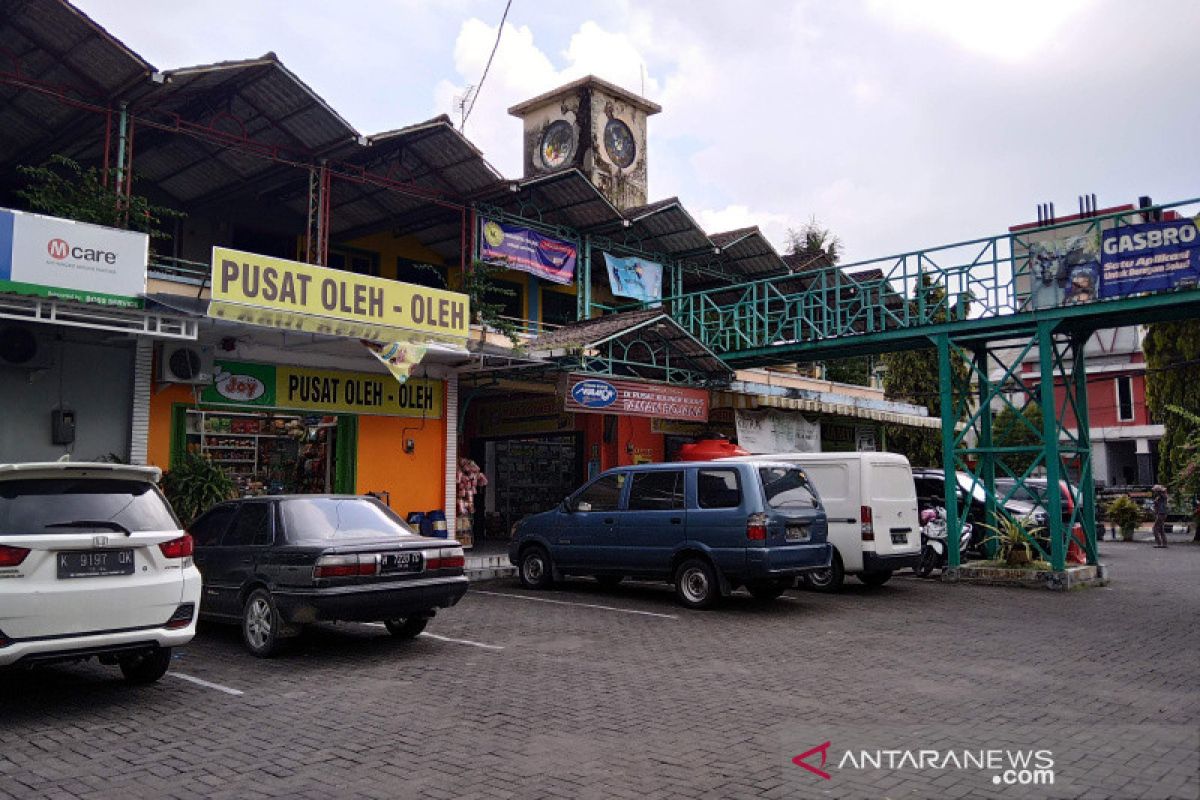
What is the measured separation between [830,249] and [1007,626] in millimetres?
25496

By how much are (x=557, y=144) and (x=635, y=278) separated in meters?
15.6

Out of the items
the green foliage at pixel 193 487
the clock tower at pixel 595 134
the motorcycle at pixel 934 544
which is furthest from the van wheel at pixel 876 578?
the clock tower at pixel 595 134

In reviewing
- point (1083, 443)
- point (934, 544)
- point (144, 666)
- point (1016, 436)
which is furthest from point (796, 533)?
point (1016, 436)

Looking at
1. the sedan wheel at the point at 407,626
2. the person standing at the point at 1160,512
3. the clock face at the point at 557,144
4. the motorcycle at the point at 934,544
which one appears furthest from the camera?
the clock face at the point at 557,144

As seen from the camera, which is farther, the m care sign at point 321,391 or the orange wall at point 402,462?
the orange wall at point 402,462

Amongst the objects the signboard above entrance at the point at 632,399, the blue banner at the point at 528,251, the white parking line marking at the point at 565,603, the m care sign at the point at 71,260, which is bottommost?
the white parking line marking at the point at 565,603

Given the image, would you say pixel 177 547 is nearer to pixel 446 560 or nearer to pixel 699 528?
pixel 446 560

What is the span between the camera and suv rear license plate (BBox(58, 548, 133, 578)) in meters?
6.07

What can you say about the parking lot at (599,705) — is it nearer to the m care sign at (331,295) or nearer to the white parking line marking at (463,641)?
the white parking line marking at (463,641)

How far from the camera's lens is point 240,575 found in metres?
8.52

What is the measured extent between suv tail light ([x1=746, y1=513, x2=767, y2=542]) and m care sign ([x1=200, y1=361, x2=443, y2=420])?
A: 309 inches

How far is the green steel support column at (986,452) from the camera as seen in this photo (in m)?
14.7

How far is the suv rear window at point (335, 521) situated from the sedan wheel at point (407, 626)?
92 centimetres

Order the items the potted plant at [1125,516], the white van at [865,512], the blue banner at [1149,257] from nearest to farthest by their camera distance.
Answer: the blue banner at [1149,257], the white van at [865,512], the potted plant at [1125,516]
